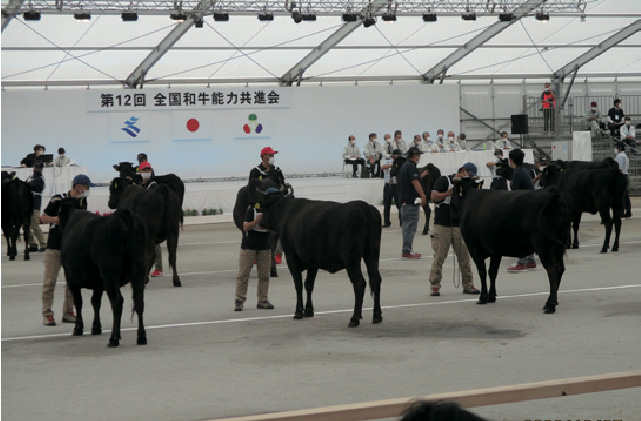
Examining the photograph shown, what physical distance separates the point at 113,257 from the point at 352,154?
1019 inches

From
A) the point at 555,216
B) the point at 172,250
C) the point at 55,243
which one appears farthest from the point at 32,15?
the point at 555,216

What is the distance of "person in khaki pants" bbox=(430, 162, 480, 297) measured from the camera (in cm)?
1280

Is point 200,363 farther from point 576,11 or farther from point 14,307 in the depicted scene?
point 576,11

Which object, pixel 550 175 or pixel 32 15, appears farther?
pixel 32 15

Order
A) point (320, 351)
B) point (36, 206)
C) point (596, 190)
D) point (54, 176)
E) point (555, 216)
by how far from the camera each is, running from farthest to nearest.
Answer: point (54, 176), point (36, 206), point (596, 190), point (555, 216), point (320, 351)

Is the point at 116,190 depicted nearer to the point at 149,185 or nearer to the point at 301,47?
the point at 149,185

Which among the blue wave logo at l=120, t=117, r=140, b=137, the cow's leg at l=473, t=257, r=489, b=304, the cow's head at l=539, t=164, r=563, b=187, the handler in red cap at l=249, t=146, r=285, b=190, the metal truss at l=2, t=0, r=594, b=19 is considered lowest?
the cow's leg at l=473, t=257, r=489, b=304

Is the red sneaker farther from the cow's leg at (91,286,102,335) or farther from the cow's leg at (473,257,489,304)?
the cow's leg at (91,286,102,335)

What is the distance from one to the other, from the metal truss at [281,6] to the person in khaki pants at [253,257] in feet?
56.0

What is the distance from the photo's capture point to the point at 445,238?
42.3 feet

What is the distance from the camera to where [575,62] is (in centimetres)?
3850

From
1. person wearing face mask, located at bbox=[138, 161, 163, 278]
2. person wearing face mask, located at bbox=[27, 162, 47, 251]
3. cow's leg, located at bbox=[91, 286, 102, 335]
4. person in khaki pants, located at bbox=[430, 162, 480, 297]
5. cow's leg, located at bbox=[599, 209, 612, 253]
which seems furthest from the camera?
person wearing face mask, located at bbox=[27, 162, 47, 251]

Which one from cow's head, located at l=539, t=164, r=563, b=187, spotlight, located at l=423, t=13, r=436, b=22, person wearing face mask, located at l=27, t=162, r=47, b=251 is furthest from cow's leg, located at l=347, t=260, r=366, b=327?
spotlight, located at l=423, t=13, r=436, b=22

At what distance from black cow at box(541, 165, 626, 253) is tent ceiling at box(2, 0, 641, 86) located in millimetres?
12819
